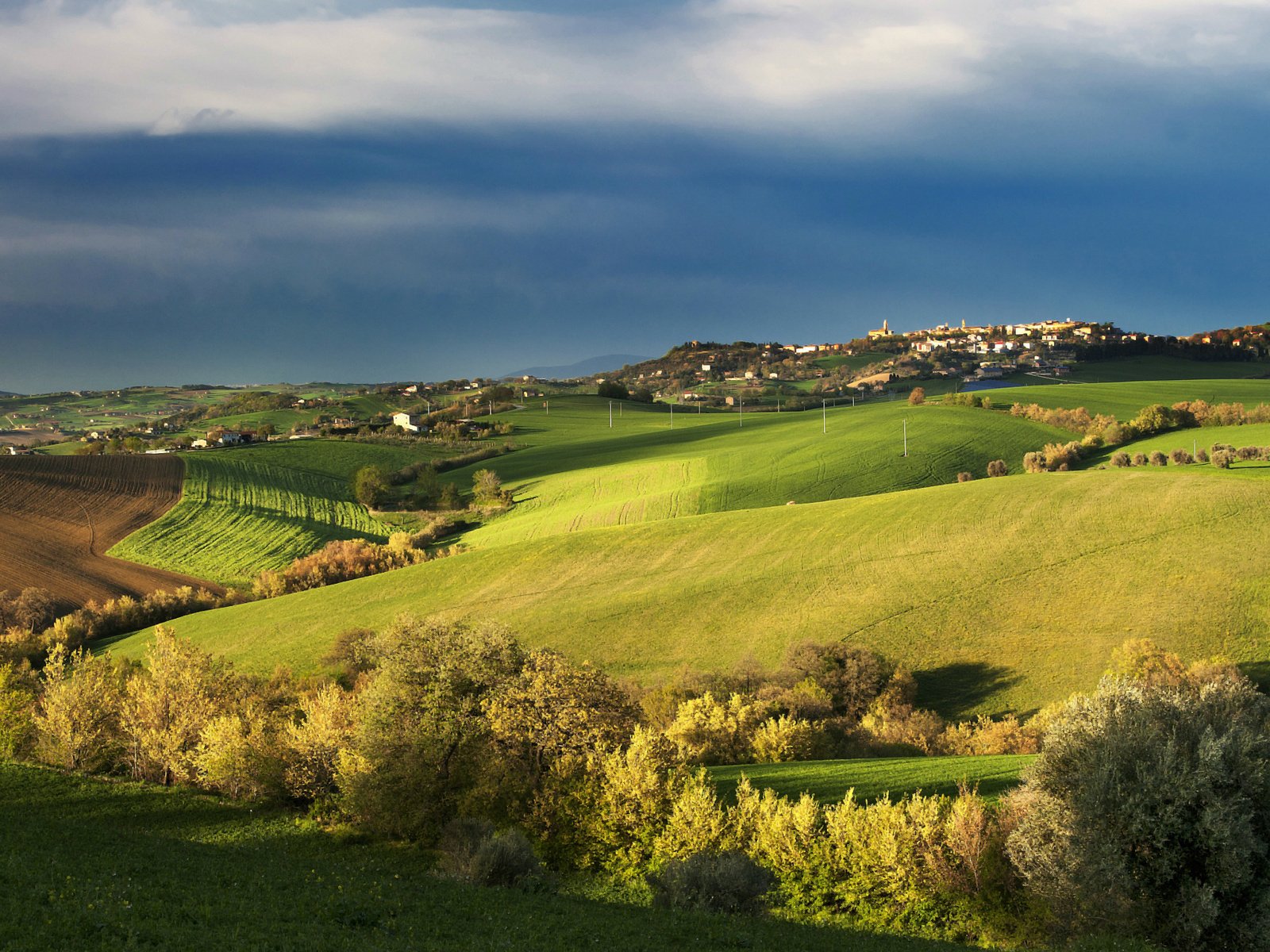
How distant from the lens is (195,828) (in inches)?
1235

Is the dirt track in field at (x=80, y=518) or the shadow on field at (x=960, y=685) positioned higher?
the dirt track in field at (x=80, y=518)

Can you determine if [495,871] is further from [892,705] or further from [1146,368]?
[1146,368]

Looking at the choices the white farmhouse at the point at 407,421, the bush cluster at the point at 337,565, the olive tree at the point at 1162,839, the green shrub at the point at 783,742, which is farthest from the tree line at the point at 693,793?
the white farmhouse at the point at 407,421

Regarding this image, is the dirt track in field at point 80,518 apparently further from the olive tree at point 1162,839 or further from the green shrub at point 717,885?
the olive tree at point 1162,839

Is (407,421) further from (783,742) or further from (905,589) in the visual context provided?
(783,742)

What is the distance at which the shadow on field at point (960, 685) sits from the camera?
45094mm

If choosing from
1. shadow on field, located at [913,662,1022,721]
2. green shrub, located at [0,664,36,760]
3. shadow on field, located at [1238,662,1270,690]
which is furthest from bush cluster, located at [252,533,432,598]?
shadow on field, located at [1238,662,1270,690]

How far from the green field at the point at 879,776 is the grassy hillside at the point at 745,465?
5165 cm

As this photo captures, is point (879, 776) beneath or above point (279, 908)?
beneath

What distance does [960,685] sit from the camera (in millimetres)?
46688

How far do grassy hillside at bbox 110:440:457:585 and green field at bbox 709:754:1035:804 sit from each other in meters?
65.7

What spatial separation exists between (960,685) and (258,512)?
82.8 meters

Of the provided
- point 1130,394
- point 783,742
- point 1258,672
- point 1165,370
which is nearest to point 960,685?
point 783,742

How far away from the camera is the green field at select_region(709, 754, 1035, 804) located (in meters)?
30.3
